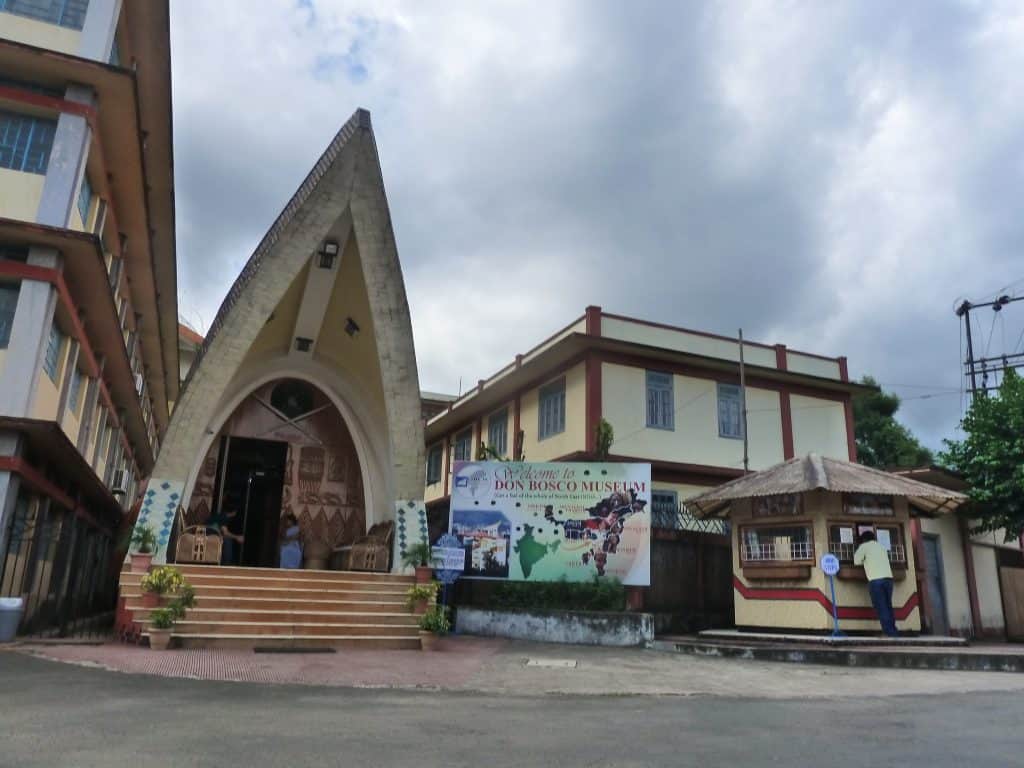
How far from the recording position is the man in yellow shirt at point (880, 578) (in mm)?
11805

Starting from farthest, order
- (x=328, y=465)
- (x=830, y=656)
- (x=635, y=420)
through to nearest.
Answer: (x=635, y=420)
(x=328, y=465)
(x=830, y=656)

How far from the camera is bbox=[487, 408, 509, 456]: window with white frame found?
881 inches

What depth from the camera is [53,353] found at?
11914 millimetres

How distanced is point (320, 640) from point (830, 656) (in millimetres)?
6845

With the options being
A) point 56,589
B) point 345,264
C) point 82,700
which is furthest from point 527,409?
point 82,700

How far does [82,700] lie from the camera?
18.8 ft

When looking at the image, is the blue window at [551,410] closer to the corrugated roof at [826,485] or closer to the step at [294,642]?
the corrugated roof at [826,485]

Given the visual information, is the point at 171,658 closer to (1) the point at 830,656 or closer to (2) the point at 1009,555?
(1) the point at 830,656

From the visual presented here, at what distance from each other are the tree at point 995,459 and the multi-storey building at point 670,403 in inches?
163

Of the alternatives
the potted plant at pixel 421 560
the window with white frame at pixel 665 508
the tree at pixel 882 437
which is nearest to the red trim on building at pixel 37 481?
the potted plant at pixel 421 560

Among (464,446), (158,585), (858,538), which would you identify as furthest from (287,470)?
(464,446)

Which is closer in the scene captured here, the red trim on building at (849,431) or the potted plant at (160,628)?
the potted plant at (160,628)

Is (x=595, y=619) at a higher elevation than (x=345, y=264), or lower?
lower

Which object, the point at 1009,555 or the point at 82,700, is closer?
the point at 82,700
